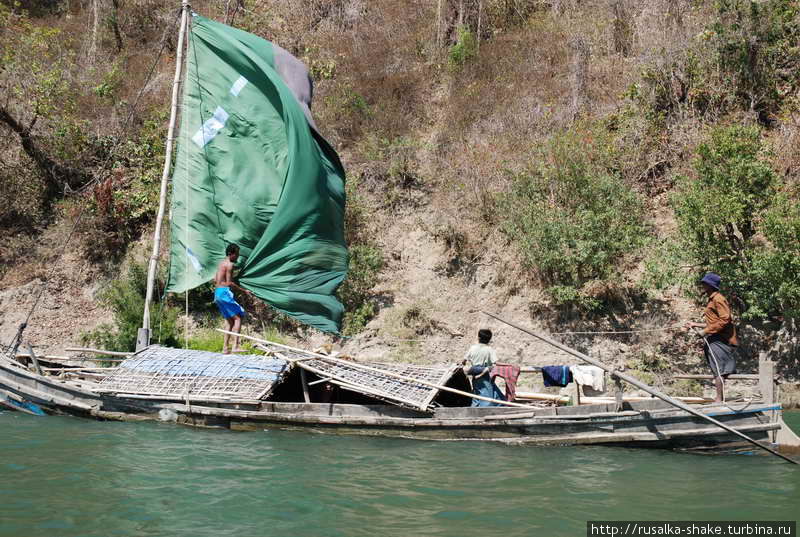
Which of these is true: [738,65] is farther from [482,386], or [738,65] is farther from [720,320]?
[482,386]

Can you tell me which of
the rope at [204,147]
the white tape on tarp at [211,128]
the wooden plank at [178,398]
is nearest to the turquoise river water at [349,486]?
the wooden plank at [178,398]

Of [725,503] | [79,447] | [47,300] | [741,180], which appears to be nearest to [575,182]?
[741,180]

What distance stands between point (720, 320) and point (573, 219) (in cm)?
669

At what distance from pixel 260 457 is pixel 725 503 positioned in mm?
4878

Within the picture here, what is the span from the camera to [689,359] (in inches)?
558

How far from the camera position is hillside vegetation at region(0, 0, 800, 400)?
14094 millimetres

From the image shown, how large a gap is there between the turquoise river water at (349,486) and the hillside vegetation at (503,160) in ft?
21.2

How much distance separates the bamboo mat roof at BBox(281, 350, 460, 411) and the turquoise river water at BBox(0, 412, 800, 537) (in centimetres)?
59

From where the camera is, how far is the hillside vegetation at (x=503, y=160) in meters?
14.1

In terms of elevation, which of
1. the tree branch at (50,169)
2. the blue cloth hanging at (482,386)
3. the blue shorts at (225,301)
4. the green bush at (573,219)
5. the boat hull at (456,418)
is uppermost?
the tree branch at (50,169)

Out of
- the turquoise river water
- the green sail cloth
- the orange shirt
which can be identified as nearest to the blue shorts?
the green sail cloth

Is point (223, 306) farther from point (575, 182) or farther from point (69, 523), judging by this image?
point (575, 182)

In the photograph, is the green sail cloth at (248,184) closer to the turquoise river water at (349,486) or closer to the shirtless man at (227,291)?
the shirtless man at (227,291)

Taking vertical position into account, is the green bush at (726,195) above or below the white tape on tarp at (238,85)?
below
